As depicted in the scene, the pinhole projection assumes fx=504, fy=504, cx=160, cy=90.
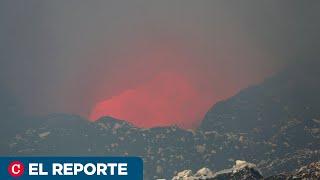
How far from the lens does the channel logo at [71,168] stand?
6316 cm

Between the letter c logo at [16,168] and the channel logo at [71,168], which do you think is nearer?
the channel logo at [71,168]

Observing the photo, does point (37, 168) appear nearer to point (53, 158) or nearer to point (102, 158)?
point (53, 158)

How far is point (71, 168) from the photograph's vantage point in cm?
6494

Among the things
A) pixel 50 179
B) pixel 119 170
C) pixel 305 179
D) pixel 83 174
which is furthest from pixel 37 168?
pixel 305 179

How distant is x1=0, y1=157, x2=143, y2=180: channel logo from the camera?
6316 cm

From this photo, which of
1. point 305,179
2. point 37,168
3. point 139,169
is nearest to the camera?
point 139,169

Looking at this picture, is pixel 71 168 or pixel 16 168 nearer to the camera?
pixel 71 168

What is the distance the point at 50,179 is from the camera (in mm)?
67188

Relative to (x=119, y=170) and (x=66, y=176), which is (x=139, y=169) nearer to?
(x=119, y=170)

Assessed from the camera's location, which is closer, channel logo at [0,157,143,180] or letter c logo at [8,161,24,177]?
channel logo at [0,157,143,180]

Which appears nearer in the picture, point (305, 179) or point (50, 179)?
point (50, 179)

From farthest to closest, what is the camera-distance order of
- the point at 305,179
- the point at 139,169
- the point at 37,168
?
the point at 305,179 → the point at 37,168 → the point at 139,169

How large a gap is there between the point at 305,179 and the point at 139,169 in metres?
147

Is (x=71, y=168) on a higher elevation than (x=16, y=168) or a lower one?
lower
